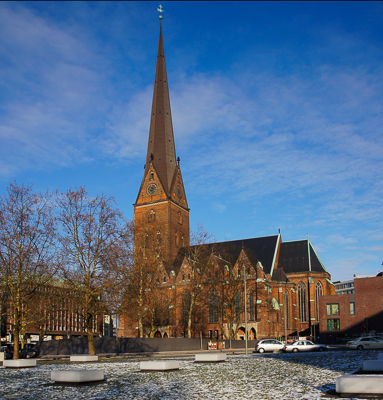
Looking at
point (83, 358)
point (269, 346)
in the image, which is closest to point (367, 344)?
point (269, 346)

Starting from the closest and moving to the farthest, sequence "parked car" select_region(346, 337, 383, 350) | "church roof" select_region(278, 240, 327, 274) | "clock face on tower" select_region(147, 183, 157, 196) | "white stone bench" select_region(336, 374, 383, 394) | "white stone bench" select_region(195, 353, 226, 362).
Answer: "white stone bench" select_region(336, 374, 383, 394) < "white stone bench" select_region(195, 353, 226, 362) < "parked car" select_region(346, 337, 383, 350) < "church roof" select_region(278, 240, 327, 274) < "clock face on tower" select_region(147, 183, 157, 196)

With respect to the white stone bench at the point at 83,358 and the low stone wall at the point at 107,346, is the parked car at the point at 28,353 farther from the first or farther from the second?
the white stone bench at the point at 83,358

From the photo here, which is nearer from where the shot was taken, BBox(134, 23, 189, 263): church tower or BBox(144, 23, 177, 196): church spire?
BBox(134, 23, 189, 263): church tower

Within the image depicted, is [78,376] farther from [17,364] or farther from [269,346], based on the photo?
[269,346]

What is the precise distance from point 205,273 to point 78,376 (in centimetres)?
4308

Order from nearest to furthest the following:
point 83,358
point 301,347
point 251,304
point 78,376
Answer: point 78,376, point 83,358, point 301,347, point 251,304

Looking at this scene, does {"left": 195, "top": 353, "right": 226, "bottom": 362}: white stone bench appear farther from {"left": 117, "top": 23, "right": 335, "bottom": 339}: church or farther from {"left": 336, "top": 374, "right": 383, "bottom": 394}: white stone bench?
{"left": 117, "top": 23, "right": 335, "bottom": 339}: church

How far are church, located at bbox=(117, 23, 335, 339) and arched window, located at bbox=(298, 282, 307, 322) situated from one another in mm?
165

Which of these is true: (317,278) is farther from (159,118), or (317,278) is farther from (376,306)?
(159,118)

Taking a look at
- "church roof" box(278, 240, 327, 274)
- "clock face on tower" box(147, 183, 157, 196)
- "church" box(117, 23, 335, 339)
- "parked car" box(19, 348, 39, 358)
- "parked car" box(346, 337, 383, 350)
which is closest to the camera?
"parked car" box(346, 337, 383, 350)

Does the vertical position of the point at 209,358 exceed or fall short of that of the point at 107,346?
it exceeds it

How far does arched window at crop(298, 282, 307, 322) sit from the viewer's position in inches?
2945

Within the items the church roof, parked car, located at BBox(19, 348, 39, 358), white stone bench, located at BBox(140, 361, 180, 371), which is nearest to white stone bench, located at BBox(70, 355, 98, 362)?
white stone bench, located at BBox(140, 361, 180, 371)

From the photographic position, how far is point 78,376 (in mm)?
15367
